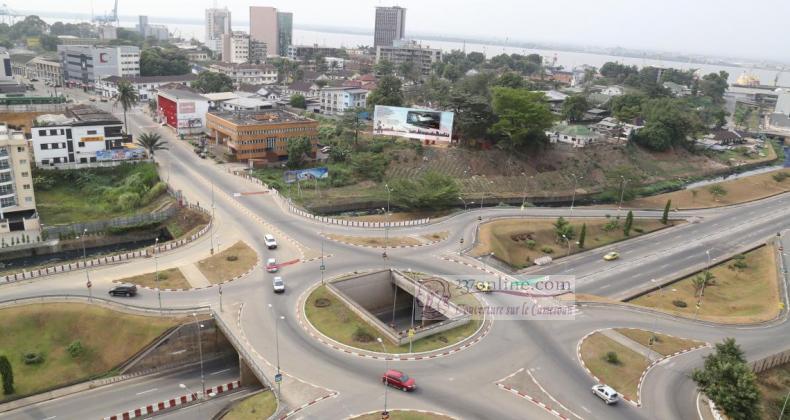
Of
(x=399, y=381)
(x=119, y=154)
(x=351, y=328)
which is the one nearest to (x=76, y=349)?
(x=351, y=328)

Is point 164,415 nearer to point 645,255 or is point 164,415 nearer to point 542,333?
point 542,333

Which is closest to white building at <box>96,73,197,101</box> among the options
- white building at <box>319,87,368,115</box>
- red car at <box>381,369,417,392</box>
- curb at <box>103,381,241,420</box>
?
white building at <box>319,87,368,115</box>

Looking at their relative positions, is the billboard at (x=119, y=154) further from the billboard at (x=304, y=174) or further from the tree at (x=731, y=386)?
the tree at (x=731, y=386)

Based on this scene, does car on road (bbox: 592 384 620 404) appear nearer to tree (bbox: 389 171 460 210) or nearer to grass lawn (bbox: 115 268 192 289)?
grass lawn (bbox: 115 268 192 289)

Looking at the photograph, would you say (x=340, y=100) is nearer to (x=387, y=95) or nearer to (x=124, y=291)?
(x=387, y=95)

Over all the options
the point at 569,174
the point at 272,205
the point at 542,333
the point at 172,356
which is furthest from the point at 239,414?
the point at 569,174

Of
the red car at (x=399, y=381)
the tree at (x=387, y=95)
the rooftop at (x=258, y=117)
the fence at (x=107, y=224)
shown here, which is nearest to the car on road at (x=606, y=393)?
the red car at (x=399, y=381)
